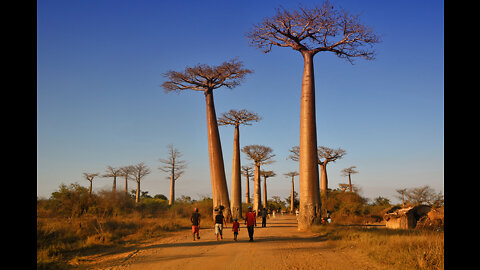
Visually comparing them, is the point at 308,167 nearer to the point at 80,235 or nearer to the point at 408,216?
the point at 408,216

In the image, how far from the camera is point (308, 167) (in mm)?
15328

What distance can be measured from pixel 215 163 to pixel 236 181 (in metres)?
6.76

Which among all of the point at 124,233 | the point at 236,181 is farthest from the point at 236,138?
the point at 124,233

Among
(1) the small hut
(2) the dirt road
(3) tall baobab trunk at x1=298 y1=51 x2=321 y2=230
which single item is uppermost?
A: (3) tall baobab trunk at x1=298 y1=51 x2=321 y2=230

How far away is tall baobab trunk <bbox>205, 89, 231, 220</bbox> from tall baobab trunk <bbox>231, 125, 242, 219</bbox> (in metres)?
4.26

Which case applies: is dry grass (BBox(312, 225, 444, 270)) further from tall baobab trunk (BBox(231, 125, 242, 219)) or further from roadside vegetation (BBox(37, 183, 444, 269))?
tall baobab trunk (BBox(231, 125, 242, 219))

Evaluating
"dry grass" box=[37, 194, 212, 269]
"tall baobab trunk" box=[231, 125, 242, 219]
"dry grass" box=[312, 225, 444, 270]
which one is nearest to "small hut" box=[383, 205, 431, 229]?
"dry grass" box=[312, 225, 444, 270]

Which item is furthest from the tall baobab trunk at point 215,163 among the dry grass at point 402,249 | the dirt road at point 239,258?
the dirt road at point 239,258

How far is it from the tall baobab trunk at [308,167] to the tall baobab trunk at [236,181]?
1169 cm

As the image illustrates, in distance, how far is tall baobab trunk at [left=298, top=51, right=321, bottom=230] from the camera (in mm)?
15258
